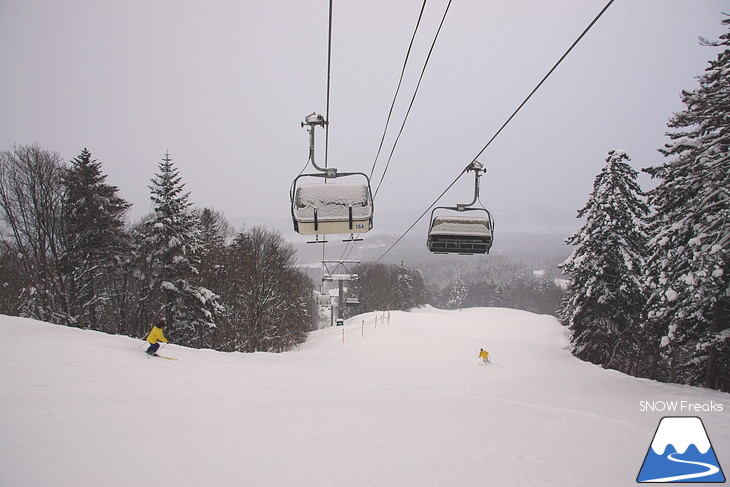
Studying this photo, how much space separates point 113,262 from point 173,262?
323cm

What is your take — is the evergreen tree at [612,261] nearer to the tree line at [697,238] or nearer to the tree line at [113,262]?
the tree line at [697,238]

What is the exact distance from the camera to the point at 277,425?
6.21m

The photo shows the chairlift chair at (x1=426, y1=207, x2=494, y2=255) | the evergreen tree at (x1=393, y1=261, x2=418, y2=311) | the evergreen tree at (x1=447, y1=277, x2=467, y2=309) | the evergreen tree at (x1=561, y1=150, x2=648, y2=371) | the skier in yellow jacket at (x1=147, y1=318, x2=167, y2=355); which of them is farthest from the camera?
the evergreen tree at (x1=447, y1=277, x2=467, y2=309)

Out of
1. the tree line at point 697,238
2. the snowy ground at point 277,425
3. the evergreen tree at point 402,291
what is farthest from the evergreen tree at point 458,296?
the snowy ground at point 277,425

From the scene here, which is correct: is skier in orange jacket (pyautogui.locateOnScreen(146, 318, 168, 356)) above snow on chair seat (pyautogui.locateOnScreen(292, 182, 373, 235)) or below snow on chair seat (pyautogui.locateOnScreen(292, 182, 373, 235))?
below

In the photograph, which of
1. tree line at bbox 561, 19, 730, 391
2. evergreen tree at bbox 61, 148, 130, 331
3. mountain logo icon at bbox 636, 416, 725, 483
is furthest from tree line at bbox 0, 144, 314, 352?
tree line at bbox 561, 19, 730, 391

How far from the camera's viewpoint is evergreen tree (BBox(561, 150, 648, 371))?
1970 centimetres

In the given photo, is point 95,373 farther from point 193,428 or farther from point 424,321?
point 424,321

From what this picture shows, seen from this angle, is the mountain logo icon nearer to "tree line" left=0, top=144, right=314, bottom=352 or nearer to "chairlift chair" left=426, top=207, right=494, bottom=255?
"chairlift chair" left=426, top=207, right=494, bottom=255

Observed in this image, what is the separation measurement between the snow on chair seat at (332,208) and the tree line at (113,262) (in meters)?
17.6

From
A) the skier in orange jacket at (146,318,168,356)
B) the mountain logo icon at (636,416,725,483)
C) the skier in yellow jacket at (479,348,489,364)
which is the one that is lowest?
the skier in yellow jacket at (479,348,489,364)

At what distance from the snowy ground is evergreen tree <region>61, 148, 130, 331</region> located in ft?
26.3

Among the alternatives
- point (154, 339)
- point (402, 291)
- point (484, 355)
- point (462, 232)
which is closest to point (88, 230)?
point (154, 339)

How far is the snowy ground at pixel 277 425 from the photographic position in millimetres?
4391
